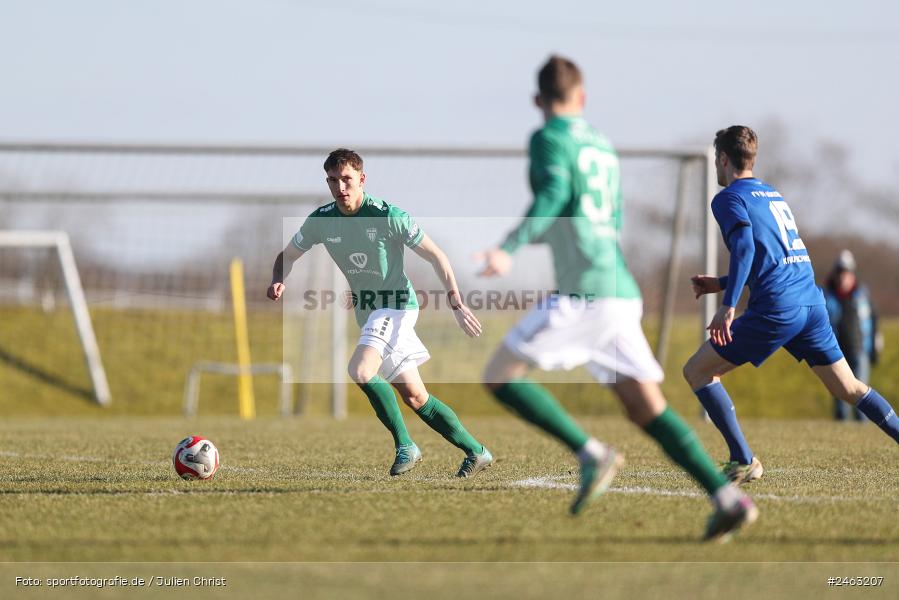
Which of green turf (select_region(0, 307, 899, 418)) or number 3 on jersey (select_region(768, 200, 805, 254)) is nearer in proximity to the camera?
number 3 on jersey (select_region(768, 200, 805, 254))

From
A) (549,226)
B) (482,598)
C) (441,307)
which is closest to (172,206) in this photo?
(441,307)

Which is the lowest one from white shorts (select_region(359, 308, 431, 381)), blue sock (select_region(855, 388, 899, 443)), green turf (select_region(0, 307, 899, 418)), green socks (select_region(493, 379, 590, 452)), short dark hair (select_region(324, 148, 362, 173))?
green turf (select_region(0, 307, 899, 418))

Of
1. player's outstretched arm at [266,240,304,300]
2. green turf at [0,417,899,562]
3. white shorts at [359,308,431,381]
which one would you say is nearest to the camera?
green turf at [0,417,899,562]

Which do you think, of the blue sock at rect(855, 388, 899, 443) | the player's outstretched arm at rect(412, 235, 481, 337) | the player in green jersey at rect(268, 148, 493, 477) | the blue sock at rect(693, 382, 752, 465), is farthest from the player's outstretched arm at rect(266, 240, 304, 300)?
the blue sock at rect(855, 388, 899, 443)

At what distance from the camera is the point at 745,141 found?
6.73m

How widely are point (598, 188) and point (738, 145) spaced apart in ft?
6.34

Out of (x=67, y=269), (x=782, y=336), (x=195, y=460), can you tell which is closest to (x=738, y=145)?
(x=782, y=336)

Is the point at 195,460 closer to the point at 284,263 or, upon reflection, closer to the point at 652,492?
the point at 284,263

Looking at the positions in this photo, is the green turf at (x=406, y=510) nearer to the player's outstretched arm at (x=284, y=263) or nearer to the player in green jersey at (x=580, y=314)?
the player in green jersey at (x=580, y=314)

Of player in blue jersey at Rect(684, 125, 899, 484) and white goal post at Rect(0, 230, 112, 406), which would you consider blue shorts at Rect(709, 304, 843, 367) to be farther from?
white goal post at Rect(0, 230, 112, 406)

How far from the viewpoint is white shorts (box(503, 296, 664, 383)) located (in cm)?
499

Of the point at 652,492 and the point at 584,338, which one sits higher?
the point at 584,338

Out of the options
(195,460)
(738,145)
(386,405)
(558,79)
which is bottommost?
(195,460)

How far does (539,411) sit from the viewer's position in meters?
5.12
